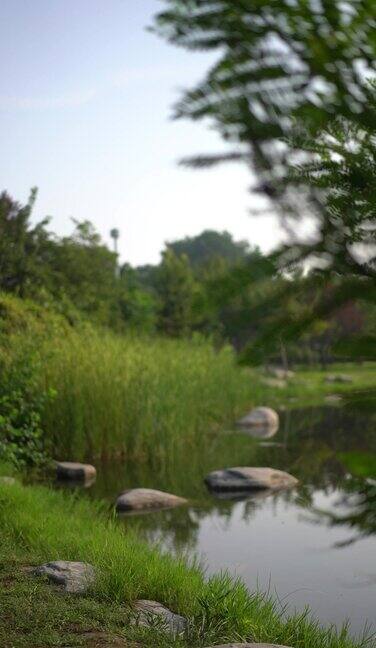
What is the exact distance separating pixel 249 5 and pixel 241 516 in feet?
24.9

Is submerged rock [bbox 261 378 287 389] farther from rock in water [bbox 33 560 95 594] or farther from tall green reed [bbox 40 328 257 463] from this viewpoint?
rock in water [bbox 33 560 95 594]

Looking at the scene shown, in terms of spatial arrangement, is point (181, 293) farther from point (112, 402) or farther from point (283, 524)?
point (283, 524)

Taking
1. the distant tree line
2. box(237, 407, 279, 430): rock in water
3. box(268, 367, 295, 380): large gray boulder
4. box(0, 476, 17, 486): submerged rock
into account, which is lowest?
box(237, 407, 279, 430): rock in water

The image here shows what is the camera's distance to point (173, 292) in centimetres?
2862

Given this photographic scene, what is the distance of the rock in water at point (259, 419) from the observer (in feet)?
54.7

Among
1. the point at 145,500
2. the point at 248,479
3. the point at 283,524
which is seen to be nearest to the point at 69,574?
the point at 283,524

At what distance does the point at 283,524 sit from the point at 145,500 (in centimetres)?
152

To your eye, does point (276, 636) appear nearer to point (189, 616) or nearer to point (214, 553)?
point (189, 616)

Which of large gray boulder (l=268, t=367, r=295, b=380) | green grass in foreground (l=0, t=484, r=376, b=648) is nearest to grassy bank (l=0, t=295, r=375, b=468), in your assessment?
green grass in foreground (l=0, t=484, r=376, b=648)

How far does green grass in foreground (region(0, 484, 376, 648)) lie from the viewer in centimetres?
395

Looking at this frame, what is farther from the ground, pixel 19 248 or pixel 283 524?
pixel 19 248

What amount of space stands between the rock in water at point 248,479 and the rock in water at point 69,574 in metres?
5.33

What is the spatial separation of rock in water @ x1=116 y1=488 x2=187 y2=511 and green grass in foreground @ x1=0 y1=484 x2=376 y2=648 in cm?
327

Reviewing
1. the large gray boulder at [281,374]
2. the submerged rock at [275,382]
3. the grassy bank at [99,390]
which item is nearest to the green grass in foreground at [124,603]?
the grassy bank at [99,390]
